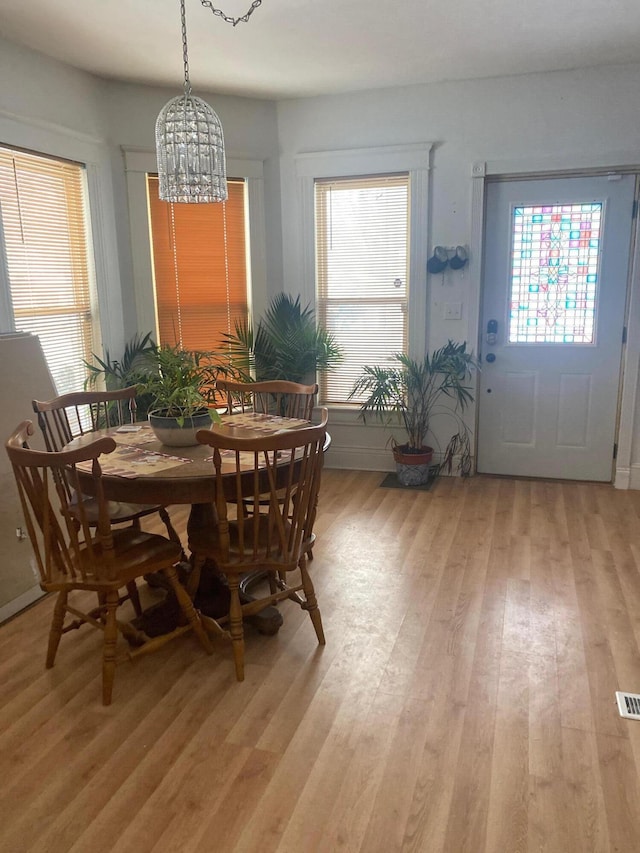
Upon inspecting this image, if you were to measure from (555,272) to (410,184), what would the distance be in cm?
117

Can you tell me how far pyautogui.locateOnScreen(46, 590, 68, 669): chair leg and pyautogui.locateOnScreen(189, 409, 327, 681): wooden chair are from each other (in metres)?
0.50

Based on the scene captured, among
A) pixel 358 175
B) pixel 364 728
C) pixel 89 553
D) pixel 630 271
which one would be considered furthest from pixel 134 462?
pixel 630 271

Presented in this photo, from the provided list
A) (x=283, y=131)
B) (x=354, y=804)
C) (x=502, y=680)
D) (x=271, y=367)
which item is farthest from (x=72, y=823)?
(x=283, y=131)

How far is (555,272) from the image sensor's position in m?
4.32

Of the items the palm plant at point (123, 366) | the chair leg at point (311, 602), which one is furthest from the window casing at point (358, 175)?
the chair leg at point (311, 602)

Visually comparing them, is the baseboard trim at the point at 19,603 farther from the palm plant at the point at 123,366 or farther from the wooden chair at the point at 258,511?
the palm plant at the point at 123,366

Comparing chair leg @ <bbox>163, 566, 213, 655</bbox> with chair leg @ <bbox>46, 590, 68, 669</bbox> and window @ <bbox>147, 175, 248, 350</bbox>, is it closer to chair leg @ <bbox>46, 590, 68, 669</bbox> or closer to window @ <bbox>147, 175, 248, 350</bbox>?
chair leg @ <bbox>46, 590, 68, 669</bbox>

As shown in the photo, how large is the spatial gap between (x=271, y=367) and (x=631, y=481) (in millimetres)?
2637

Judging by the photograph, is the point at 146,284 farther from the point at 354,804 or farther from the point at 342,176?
the point at 354,804

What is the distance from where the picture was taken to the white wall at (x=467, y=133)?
13.2 ft

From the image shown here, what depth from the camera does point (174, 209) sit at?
176 inches

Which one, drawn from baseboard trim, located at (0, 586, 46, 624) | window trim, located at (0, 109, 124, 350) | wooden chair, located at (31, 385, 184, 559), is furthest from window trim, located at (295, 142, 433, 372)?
baseboard trim, located at (0, 586, 46, 624)

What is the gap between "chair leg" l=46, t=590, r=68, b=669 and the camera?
232cm

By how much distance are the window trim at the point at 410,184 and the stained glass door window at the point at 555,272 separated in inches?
24.9
